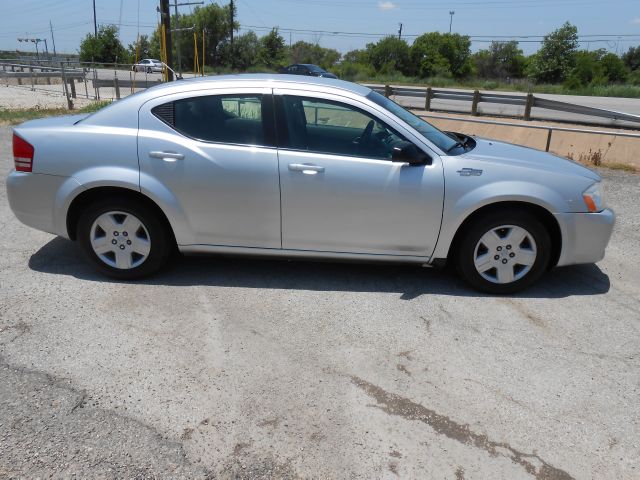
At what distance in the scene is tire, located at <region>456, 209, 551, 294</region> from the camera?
13.9 ft

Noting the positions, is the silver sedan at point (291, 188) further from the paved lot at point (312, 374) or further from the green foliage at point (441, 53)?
the green foliage at point (441, 53)

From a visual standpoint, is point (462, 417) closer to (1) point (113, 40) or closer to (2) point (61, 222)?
(2) point (61, 222)

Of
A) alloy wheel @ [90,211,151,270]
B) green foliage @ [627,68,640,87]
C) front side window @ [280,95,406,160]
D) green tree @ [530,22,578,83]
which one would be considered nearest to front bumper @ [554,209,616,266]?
front side window @ [280,95,406,160]

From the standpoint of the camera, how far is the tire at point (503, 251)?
13.9ft

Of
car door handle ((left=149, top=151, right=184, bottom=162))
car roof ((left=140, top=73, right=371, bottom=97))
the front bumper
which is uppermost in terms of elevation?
car roof ((left=140, top=73, right=371, bottom=97))

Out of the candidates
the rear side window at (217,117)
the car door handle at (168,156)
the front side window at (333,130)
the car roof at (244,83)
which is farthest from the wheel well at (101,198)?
the front side window at (333,130)

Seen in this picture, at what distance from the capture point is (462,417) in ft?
9.64

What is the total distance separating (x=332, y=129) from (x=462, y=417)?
247 centimetres

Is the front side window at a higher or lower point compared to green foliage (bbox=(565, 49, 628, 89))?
lower

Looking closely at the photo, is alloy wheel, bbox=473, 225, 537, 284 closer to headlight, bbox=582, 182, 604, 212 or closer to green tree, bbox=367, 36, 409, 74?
headlight, bbox=582, 182, 604, 212

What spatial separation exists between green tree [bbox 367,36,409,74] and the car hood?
68.0 metres

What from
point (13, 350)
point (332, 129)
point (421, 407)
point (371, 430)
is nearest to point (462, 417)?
point (421, 407)

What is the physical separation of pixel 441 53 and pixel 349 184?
72663mm

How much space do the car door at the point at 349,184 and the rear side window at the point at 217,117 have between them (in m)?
0.20
